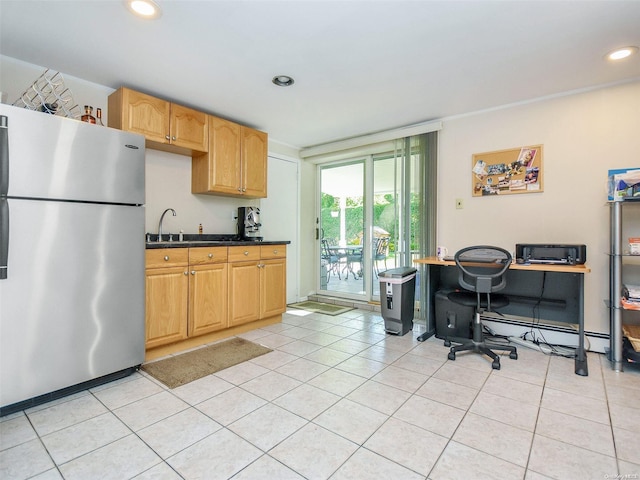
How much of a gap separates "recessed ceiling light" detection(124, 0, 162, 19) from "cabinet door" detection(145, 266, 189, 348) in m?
1.70

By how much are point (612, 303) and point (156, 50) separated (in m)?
3.80

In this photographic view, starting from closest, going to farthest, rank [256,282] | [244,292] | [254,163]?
[244,292] → [256,282] → [254,163]

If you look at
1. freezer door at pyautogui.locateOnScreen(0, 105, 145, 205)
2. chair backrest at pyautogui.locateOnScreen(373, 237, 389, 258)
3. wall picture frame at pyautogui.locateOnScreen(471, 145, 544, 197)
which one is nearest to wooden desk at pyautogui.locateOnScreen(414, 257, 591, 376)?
wall picture frame at pyautogui.locateOnScreen(471, 145, 544, 197)

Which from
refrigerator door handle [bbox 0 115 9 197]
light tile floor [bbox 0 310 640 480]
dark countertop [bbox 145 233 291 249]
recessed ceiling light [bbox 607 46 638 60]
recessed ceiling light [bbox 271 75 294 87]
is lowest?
light tile floor [bbox 0 310 640 480]

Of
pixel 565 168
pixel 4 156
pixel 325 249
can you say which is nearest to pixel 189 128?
pixel 4 156

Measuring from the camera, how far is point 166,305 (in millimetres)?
2613

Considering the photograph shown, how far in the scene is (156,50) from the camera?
7.31 ft

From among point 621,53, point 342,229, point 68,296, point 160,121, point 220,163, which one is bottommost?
point 68,296

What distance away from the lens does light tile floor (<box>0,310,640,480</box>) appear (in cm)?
139

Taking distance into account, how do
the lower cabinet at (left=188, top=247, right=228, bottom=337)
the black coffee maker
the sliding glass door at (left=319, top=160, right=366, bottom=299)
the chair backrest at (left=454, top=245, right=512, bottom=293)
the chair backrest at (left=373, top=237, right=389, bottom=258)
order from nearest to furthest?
the chair backrest at (left=454, top=245, right=512, bottom=293) → the lower cabinet at (left=188, top=247, right=228, bottom=337) → the black coffee maker → the chair backrest at (left=373, top=237, right=389, bottom=258) → the sliding glass door at (left=319, top=160, right=366, bottom=299)

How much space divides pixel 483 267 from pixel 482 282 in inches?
8.6

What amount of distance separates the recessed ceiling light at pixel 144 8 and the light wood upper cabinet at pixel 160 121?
92 cm

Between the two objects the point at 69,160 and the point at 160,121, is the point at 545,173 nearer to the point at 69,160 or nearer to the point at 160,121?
the point at 160,121

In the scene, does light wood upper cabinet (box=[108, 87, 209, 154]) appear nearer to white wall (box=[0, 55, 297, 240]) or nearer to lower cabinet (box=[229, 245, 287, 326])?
white wall (box=[0, 55, 297, 240])
